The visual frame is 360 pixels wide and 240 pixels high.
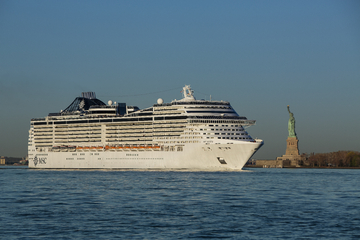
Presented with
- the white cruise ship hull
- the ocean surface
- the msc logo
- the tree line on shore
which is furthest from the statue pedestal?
the ocean surface

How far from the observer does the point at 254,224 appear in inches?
1150

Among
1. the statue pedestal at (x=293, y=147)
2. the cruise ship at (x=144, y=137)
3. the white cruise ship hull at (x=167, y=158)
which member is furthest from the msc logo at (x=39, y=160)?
the statue pedestal at (x=293, y=147)

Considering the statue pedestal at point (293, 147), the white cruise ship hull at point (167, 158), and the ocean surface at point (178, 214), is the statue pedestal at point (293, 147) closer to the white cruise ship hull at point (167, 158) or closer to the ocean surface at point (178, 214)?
the white cruise ship hull at point (167, 158)

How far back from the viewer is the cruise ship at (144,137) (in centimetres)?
8894

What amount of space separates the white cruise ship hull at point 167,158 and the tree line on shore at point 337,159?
109 meters

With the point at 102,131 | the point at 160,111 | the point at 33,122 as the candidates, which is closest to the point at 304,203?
the point at 160,111

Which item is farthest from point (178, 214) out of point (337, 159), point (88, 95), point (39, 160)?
point (337, 159)

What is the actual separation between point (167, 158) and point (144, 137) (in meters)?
9.71

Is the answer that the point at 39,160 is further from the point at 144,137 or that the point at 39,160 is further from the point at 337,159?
the point at 337,159

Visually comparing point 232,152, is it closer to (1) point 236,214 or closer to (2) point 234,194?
(2) point 234,194

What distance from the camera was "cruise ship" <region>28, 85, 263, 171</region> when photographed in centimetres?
8894

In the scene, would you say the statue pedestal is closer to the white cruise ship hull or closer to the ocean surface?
the white cruise ship hull

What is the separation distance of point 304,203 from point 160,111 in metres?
62.0

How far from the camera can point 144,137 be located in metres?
101
